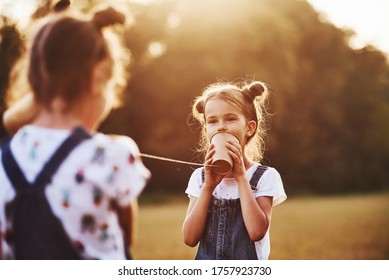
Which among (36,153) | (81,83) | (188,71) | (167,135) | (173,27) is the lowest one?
(36,153)

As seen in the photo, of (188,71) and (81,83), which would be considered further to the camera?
(188,71)

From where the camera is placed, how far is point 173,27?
346 inches

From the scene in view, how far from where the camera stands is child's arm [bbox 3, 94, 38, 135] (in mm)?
1211

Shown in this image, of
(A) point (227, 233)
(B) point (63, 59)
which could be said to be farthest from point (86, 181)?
(A) point (227, 233)

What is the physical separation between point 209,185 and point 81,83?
634mm

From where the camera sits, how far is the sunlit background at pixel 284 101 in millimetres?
6664

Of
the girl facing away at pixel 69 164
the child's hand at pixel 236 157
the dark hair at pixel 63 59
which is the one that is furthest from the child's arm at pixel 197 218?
the dark hair at pixel 63 59

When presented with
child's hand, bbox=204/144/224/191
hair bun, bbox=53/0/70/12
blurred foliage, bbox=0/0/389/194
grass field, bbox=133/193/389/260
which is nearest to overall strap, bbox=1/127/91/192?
hair bun, bbox=53/0/70/12

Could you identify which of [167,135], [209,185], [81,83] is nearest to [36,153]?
[81,83]

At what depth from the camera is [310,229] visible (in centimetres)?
618

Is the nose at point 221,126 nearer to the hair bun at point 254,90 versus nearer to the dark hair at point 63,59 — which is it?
the hair bun at point 254,90
